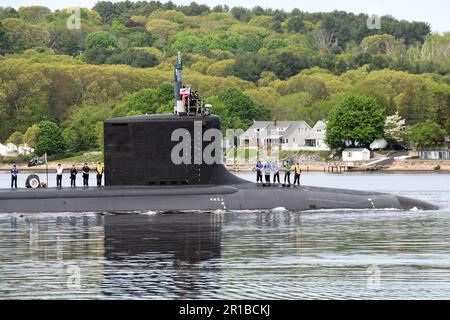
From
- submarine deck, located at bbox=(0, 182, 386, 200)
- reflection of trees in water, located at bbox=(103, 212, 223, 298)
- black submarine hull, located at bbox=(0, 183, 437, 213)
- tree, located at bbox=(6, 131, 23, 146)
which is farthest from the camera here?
tree, located at bbox=(6, 131, 23, 146)

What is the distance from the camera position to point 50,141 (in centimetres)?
13375

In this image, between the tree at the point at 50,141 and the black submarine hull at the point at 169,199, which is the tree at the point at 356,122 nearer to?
the tree at the point at 50,141

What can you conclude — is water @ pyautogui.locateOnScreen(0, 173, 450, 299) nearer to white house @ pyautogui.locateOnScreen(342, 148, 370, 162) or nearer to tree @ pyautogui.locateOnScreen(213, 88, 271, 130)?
white house @ pyautogui.locateOnScreen(342, 148, 370, 162)

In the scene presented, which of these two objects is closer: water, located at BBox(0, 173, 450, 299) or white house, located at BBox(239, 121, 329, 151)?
water, located at BBox(0, 173, 450, 299)

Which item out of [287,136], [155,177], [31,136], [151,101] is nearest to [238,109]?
[287,136]

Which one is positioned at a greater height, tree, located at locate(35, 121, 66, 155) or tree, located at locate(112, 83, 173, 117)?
tree, located at locate(112, 83, 173, 117)

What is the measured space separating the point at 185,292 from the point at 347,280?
388 centimetres

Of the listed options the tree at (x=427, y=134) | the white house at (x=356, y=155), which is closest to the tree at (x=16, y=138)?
the white house at (x=356, y=155)

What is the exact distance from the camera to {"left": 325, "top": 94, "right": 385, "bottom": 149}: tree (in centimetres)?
12469

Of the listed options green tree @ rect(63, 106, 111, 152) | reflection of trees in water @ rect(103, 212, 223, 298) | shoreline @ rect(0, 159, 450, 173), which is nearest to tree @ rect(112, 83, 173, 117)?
green tree @ rect(63, 106, 111, 152)

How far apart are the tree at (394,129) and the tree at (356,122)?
242 centimetres

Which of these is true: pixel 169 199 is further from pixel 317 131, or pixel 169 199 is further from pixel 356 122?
pixel 317 131

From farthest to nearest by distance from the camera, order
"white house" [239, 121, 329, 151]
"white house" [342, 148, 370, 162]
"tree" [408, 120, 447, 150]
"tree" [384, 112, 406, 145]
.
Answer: "white house" [239, 121, 329, 151]
"tree" [384, 112, 406, 145]
"tree" [408, 120, 447, 150]
"white house" [342, 148, 370, 162]

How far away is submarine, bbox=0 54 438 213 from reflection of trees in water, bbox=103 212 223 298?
602 mm
